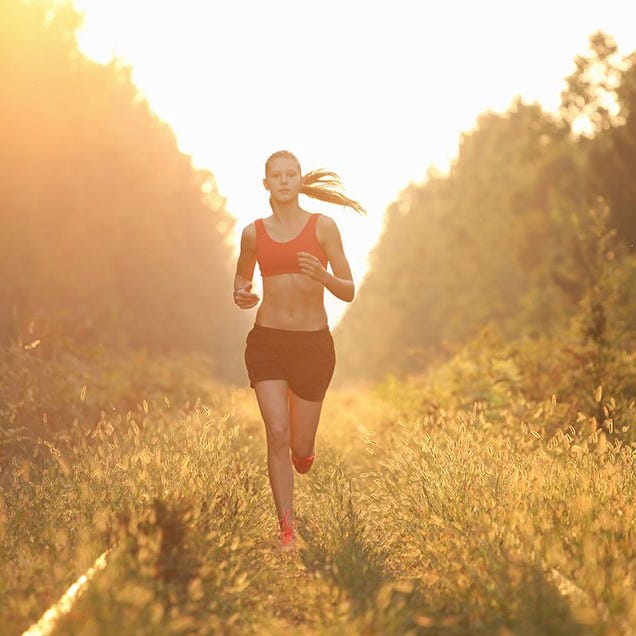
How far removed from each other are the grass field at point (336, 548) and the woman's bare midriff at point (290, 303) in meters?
0.89

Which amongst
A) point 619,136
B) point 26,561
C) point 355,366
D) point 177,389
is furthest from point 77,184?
point 355,366

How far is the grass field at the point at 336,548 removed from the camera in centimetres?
394

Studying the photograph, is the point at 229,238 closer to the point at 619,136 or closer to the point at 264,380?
the point at 619,136

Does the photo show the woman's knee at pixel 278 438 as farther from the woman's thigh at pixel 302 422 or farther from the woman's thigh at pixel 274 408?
the woman's thigh at pixel 302 422

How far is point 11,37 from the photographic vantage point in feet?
85.9

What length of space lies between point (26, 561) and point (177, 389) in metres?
15.5

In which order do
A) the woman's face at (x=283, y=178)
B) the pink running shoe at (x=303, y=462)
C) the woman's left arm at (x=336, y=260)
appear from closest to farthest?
1. the woman's left arm at (x=336, y=260)
2. the woman's face at (x=283, y=178)
3. the pink running shoe at (x=303, y=462)

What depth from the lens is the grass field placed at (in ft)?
12.9

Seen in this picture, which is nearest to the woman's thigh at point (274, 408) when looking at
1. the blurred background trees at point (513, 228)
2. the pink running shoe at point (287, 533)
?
the pink running shoe at point (287, 533)

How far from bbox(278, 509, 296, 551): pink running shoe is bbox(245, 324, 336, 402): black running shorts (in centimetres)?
89

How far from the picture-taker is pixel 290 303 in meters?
6.63

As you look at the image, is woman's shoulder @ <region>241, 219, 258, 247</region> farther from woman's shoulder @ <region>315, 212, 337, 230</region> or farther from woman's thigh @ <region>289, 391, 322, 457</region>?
woman's thigh @ <region>289, 391, 322, 457</region>

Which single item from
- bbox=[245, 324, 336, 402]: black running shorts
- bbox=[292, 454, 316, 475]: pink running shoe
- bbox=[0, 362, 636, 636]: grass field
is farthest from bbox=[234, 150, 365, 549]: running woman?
bbox=[0, 362, 636, 636]: grass field

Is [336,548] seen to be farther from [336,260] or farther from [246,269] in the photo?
[246,269]
